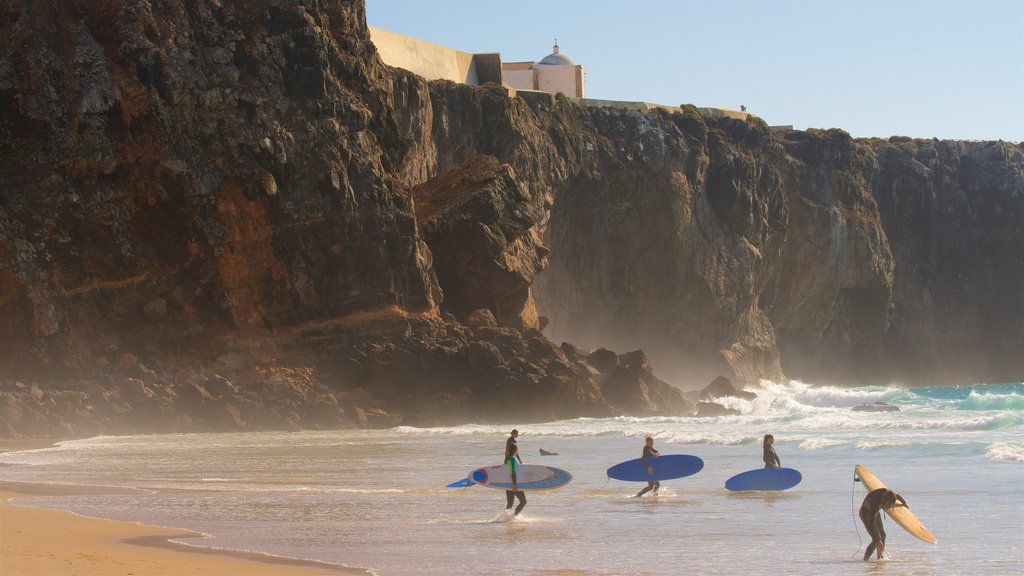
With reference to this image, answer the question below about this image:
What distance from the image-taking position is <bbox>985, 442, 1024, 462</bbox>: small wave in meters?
22.6

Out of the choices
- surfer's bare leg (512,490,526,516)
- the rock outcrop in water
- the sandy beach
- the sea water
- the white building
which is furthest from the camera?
the white building

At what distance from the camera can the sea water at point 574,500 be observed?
13.8 m

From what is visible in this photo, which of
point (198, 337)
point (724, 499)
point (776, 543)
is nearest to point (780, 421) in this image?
point (198, 337)

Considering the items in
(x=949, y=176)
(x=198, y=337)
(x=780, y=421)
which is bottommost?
(x=780, y=421)

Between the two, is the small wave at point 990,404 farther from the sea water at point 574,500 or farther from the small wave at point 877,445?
the small wave at point 877,445

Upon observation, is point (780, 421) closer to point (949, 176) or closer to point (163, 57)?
point (163, 57)

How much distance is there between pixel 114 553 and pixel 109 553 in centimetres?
5

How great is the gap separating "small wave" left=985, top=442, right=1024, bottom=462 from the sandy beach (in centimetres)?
1389

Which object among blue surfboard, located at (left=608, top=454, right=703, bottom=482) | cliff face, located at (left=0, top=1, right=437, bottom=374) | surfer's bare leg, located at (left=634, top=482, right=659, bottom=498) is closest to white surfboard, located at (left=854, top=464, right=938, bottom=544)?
surfer's bare leg, located at (left=634, top=482, right=659, bottom=498)

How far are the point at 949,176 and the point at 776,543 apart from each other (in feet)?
243

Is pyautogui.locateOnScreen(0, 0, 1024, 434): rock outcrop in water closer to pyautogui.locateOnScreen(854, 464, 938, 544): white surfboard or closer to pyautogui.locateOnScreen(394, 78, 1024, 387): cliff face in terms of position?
pyautogui.locateOnScreen(394, 78, 1024, 387): cliff face

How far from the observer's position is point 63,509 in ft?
58.3

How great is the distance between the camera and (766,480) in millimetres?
19438

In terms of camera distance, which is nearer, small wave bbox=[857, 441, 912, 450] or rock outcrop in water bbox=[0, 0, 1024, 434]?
small wave bbox=[857, 441, 912, 450]
